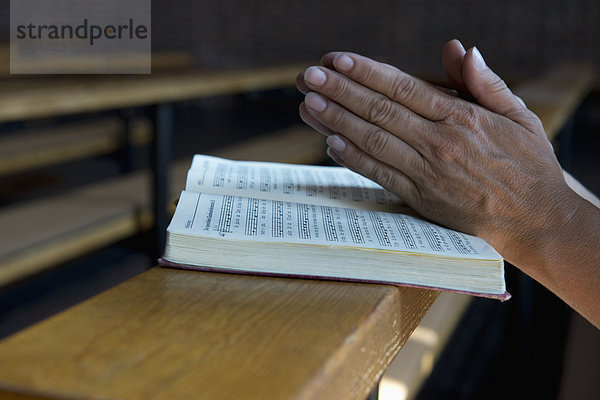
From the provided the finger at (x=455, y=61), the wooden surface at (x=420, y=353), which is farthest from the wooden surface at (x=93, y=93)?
the finger at (x=455, y=61)

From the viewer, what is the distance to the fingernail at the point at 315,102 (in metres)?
0.70

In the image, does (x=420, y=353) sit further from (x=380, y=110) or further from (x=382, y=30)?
(x=382, y=30)

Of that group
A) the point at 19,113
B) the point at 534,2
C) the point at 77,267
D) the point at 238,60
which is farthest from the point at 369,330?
the point at 238,60

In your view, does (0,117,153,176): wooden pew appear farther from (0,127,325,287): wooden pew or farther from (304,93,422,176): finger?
(304,93,422,176): finger

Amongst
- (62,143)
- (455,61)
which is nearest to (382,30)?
(62,143)

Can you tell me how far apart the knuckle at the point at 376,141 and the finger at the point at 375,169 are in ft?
0.05

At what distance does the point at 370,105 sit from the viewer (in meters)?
0.69

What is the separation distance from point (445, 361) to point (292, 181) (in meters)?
1.61

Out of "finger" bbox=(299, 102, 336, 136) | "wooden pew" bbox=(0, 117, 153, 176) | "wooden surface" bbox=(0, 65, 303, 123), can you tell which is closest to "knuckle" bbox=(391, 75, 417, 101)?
"finger" bbox=(299, 102, 336, 136)

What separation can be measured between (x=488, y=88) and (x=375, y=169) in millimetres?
143

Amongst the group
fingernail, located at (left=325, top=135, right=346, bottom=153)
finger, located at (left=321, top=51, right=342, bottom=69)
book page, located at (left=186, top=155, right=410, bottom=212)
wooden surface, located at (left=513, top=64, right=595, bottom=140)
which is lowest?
wooden surface, located at (left=513, top=64, right=595, bottom=140)

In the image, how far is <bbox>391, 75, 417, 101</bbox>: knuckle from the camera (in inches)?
26.6

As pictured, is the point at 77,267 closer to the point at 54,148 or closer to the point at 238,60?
the point at 54,148

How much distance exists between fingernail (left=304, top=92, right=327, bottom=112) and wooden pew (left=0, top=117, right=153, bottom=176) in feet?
5.28
